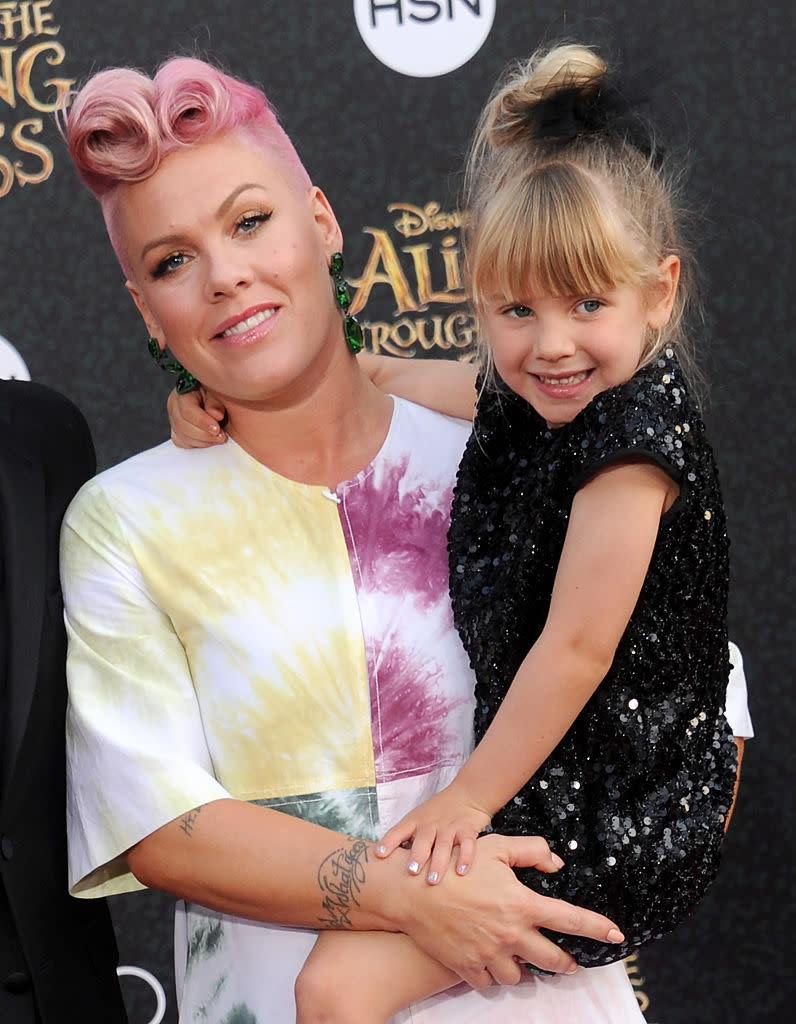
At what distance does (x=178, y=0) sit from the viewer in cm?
Result: 263

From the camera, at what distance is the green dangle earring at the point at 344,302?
1959mm

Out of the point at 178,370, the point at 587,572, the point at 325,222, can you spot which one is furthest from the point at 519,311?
the point at 178,370

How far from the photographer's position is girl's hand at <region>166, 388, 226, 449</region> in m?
1.95

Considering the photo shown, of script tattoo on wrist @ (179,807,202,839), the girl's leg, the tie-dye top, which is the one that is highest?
the tie-dye top

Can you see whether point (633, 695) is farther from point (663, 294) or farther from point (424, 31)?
point (424, 31)

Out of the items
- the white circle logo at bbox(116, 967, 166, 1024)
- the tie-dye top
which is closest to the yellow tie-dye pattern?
the tie-dye top

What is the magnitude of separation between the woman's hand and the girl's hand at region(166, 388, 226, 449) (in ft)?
1.99

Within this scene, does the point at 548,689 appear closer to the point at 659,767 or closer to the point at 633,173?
the point at 659,767

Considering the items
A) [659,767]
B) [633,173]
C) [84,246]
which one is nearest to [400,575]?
[659,767]

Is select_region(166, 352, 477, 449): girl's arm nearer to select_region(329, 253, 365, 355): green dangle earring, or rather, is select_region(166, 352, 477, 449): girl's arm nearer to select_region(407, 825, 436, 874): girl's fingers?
select_region(329, 253, 365, 355): green dangle earring

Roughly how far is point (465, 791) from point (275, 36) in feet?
4.82

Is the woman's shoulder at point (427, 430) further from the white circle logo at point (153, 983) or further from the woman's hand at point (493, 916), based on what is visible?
the white circle logo at point (153, 983)

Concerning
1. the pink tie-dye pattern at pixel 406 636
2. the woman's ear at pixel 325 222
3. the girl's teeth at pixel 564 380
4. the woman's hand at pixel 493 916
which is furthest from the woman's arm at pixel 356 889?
the woman's ear at pixel 325 222

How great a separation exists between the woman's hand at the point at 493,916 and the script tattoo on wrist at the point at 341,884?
1.8 inches
